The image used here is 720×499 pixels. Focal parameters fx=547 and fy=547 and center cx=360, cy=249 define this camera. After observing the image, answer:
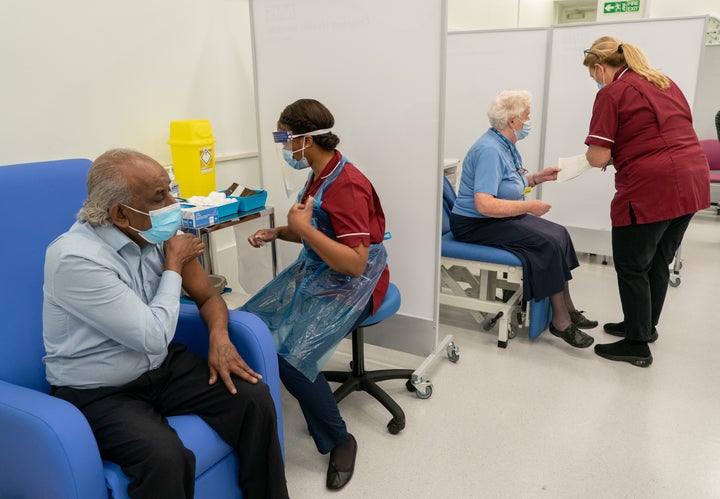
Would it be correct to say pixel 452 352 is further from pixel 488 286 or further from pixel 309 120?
pixel 309 120

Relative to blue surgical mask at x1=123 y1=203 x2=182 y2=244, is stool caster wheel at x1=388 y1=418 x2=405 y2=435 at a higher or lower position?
lower

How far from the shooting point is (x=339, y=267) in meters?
1.77

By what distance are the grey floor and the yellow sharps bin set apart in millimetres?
1068

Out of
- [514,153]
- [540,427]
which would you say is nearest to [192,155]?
[514,153]

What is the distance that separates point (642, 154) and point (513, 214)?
0.60 m

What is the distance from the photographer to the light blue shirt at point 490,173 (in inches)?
101

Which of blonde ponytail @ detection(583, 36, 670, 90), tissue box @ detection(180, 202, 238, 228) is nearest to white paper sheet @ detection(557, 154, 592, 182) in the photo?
blonde ponytail @ detection(583, 36, 670, 90)

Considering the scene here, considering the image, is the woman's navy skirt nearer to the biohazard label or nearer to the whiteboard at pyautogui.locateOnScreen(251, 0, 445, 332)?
the whiteboard at pyautogui.locateOnScreen(251, 0, 445, 332)

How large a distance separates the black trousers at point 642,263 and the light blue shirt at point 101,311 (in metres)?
2.00

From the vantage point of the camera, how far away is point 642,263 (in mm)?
2492

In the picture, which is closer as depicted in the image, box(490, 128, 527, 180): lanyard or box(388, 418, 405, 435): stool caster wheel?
box(388, 418, 405, 435): stool caster wheel

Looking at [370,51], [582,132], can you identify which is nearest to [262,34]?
[370,51]

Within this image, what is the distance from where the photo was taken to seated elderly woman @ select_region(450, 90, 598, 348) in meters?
2.58

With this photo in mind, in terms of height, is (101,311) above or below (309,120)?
below
